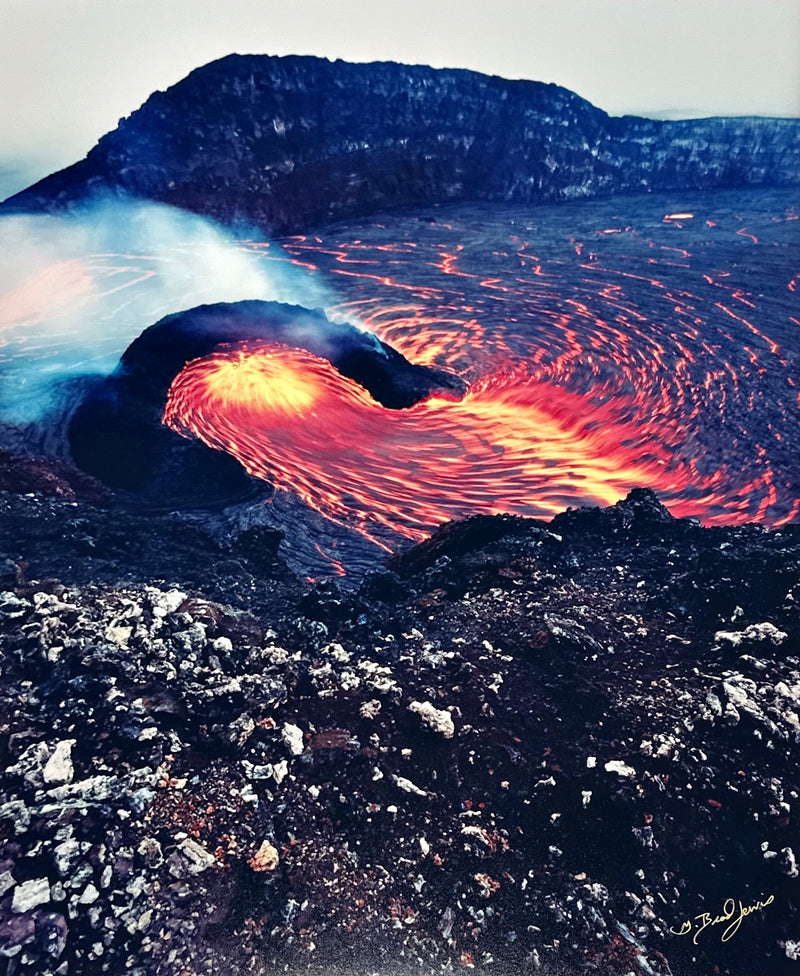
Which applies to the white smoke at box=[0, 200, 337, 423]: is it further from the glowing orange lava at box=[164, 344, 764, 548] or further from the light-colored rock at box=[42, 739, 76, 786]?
the light-colored rock at box=[42, 739, 76, 786]

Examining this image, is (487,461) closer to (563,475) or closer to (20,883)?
(563,475)

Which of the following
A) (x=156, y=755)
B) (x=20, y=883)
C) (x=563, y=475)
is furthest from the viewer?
(x=563, y=475)

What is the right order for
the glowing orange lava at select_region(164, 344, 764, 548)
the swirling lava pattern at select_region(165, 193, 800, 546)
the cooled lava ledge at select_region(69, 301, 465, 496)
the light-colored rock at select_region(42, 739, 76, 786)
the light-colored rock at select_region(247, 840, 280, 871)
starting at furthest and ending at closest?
the swirling lava pattern at select_region(165, 193, 800, 546) < the glowing orange lava at select_region(164, 344, 764, 548) < the cooled lava ledge at select_region(69, 301, 465, 496) < the light-colored rock at select_region(42, 739, 76, 786) < the light-colored rock at select_region(247, 840, 280, 871)

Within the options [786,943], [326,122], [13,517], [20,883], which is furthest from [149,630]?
[326,122]

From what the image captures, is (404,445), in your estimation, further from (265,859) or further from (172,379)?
(265,859)

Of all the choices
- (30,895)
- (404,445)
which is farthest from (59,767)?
(404,445)

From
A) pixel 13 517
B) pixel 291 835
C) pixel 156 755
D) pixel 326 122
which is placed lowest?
pixel 291 835

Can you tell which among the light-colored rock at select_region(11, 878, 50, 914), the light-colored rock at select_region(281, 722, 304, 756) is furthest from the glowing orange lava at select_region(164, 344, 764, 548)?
the light-colored rock at select_region(11, 878, 50, 914)
